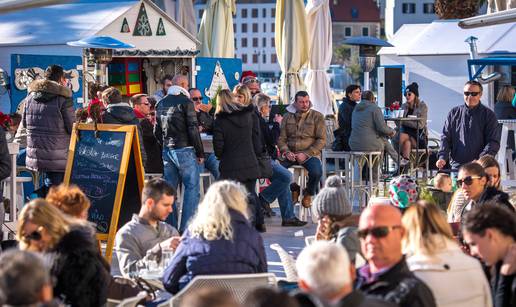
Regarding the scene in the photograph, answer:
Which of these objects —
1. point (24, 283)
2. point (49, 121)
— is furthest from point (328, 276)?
point (49, 121)

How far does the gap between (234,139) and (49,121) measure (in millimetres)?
1973

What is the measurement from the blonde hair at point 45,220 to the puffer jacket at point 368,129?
789 cm

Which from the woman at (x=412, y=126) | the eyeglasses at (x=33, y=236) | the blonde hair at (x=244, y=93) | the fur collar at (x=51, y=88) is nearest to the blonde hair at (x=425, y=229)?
the eyeglasses at (x=33, y=236)

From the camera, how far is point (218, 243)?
650cm

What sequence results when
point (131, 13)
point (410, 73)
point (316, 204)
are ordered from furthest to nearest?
point (410, 73) < point (131, 13) < point (316, 204)

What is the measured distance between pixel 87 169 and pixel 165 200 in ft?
11.3

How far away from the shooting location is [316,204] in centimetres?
734

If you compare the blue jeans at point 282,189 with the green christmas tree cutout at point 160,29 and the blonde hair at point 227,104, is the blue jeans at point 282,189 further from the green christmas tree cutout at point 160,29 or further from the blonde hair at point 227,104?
the green christmas tree cutout at point 160,29

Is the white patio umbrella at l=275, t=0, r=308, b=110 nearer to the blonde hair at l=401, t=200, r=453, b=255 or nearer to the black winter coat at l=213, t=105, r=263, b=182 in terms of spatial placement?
the black winter coat at l=213, t=105, r=263, b=182

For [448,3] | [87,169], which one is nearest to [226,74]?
[87,169]

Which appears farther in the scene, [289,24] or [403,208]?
[289,24]

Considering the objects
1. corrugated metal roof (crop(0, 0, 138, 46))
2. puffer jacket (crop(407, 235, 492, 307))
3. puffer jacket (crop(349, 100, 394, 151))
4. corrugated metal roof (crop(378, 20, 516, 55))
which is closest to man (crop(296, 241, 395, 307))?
puffer jacket (crop(407, 235, 492, 307))

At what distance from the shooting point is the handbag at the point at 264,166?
1218cm

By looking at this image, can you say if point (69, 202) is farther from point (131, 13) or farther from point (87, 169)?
point (131, 13)
